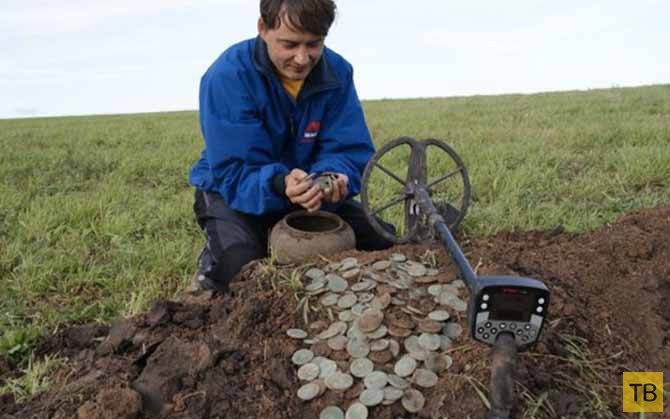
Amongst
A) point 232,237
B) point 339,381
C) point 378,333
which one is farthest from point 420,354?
point 232,237

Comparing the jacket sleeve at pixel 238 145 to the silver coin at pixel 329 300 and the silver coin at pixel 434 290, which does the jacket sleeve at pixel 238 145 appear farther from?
the silver coin at pixel 434 290

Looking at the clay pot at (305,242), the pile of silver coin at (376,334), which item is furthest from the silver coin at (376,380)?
the clay pot at (305,242)

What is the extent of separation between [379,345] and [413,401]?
22 cm

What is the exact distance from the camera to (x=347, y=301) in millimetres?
2113

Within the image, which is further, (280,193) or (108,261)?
(108,261)

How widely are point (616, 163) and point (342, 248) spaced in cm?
327

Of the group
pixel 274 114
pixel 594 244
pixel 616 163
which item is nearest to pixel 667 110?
pixel 616 163

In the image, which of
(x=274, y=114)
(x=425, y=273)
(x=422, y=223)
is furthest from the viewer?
(x=274, y=114)

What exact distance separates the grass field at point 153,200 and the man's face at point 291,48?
3.88 ft

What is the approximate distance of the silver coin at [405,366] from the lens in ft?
6.02

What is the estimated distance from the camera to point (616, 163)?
491cm

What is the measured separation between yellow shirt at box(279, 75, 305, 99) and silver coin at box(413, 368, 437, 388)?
1575mm

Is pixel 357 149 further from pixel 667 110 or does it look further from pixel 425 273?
pixel 667 110

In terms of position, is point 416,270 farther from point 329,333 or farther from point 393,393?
point 393,393
